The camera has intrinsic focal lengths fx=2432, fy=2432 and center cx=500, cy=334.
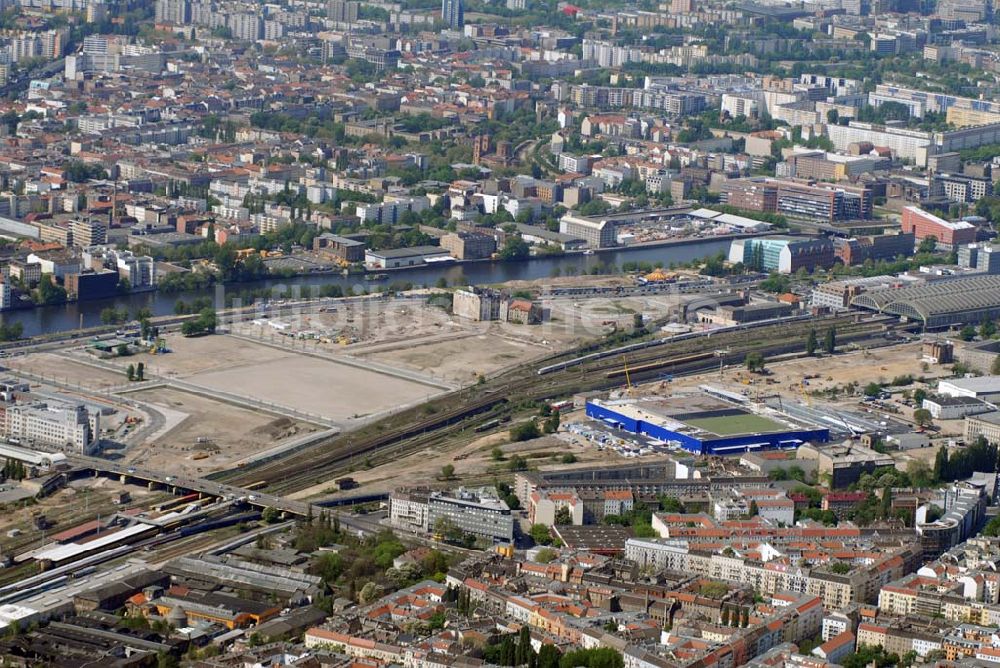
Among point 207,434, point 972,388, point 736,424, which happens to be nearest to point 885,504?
point 736,424

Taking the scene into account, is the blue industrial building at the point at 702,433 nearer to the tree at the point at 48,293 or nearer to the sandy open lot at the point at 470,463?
the sandy open lot at the point at 470,463

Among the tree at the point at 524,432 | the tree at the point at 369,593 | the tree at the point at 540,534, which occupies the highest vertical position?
the tree at the point at 369,593

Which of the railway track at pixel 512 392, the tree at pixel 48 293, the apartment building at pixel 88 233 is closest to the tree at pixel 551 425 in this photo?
the railway track at pixel 512 392

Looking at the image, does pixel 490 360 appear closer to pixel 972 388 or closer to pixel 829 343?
pixel 829 343

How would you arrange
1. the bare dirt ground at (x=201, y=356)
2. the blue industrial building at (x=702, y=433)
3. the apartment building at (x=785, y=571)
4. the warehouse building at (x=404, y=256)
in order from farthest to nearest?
the warehouse building at (x=404, y=256), the bare dirt ground at (x=201, y=356), the blue industrial building at (x=702, y=433), the apartment building at (x=785, y=571)

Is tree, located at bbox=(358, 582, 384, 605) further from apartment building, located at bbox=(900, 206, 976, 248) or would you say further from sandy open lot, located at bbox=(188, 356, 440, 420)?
apartment building, located at bbox=(900, 206, 976, 248)

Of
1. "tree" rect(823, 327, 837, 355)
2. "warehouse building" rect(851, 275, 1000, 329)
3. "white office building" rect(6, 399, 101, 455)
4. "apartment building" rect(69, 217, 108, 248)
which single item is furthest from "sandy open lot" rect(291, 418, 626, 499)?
"apartment building" rect(69, 217, 108, 248)
